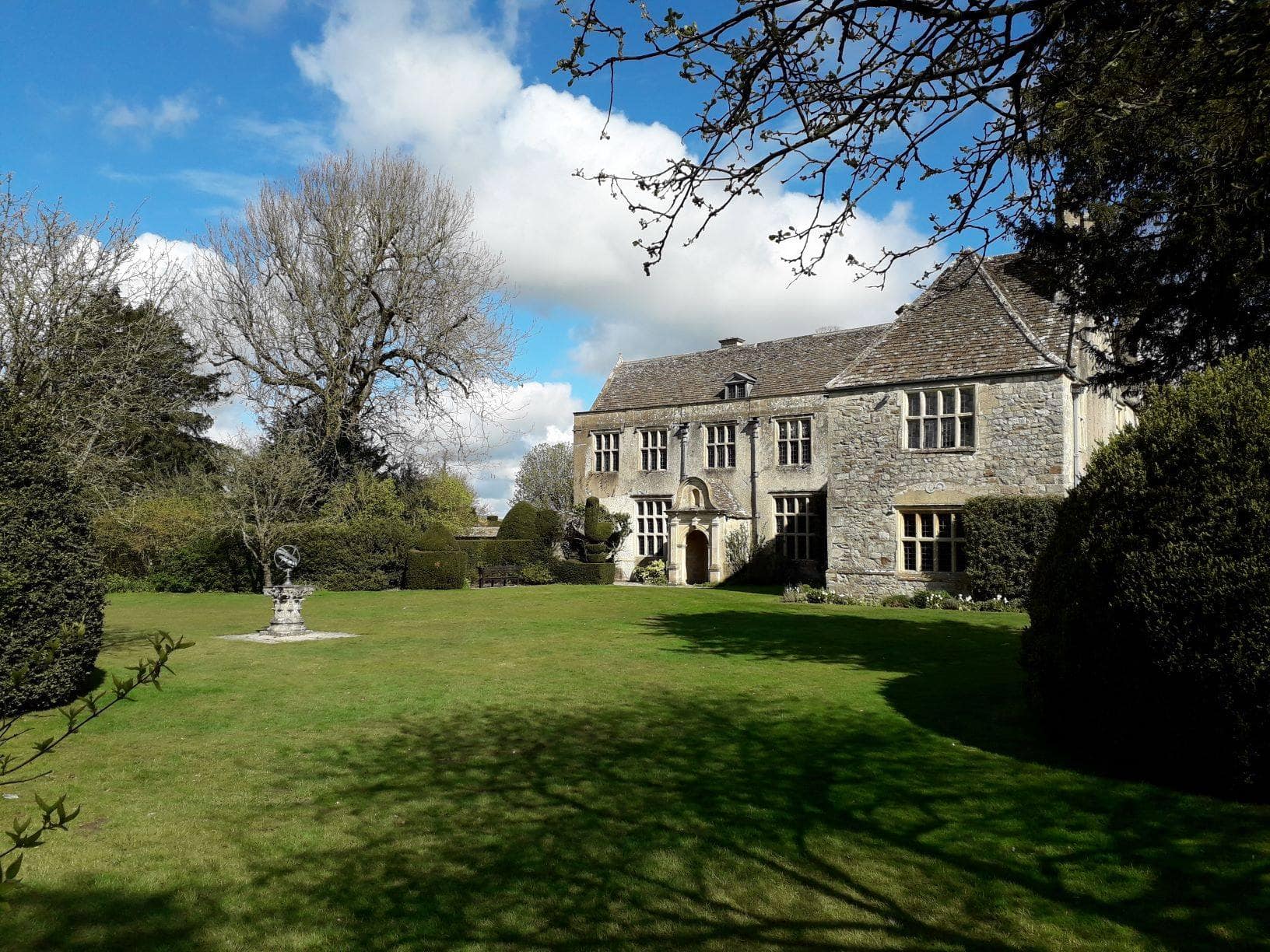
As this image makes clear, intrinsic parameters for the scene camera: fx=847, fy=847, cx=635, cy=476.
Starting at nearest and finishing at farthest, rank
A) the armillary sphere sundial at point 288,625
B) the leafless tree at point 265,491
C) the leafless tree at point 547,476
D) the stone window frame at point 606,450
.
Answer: the armillary sphere sundial at point 288,625, the leafless tree at point 265,491, the stone window frame at point 606,450, the leafless tree at point 547,476

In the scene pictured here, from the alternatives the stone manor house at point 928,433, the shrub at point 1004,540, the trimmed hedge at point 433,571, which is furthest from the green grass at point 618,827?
the trimmed hedge at point 433,571

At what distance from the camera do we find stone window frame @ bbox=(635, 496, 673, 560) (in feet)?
112

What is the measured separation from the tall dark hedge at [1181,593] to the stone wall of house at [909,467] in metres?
13.3

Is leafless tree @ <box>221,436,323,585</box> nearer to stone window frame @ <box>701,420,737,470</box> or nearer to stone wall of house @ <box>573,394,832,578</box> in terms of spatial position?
stone wall of house @ <box>573,394,832,578</box>

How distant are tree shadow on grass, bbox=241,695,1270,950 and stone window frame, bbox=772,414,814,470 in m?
23.0

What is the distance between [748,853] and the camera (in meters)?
5.32

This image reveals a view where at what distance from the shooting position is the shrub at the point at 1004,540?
1928 cm

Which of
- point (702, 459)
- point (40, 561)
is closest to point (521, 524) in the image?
point (702, 459)

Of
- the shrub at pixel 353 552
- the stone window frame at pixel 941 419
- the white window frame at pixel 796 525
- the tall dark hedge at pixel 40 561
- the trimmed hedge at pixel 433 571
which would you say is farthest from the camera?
the white window frame at pixel 796 525

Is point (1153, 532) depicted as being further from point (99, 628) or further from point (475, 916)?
point (99, 628)

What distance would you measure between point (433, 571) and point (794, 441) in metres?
13.4

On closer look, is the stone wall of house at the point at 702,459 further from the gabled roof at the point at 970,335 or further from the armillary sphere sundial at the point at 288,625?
the armillary sphere sundial at the point at 288,625

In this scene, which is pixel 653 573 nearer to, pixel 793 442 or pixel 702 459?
pixel 702 459

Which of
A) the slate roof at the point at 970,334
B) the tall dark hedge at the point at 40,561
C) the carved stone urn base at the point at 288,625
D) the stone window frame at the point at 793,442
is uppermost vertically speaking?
the slate roof at the point at 970,334
